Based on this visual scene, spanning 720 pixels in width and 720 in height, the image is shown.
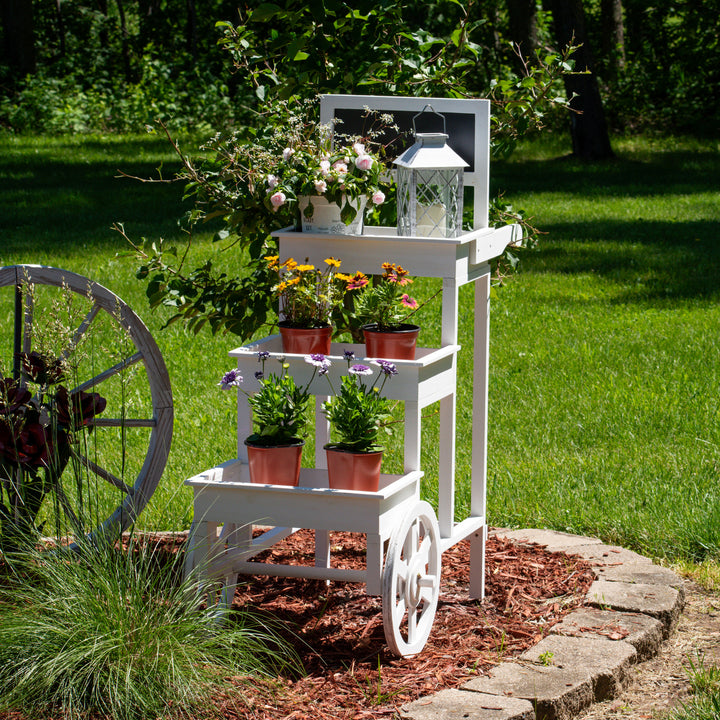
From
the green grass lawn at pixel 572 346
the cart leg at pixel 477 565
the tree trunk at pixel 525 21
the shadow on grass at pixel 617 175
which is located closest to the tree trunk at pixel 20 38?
the green grass lawn at pixel 572 346

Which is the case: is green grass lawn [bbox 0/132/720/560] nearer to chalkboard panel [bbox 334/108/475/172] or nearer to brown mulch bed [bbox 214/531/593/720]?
brown mulch bed [bbox 214/531/593/720]

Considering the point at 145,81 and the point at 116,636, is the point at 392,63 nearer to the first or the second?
the point at 116,636

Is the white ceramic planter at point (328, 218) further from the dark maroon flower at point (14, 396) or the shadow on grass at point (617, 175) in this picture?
the shadow on grass at point (617, 175)

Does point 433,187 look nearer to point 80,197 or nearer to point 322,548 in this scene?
point 322,548

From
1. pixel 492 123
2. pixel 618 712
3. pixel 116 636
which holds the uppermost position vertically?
pixel 492 123

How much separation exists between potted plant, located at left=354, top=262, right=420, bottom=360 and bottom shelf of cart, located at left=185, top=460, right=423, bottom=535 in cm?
38

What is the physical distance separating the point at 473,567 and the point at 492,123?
1.62m

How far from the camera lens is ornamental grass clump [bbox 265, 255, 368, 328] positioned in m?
3.41

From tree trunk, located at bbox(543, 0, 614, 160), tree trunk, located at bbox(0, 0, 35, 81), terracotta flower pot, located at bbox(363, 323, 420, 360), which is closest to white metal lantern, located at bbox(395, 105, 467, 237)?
Answer: terracotta flower pot, located at bbox(363, 323, 420, 360)

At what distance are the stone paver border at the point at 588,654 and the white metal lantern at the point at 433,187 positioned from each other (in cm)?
126

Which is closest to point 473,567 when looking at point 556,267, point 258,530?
point 258,530

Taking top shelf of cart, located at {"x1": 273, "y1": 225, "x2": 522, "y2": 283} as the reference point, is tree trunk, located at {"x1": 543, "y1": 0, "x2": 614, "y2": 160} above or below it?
above

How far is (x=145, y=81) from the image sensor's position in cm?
1925

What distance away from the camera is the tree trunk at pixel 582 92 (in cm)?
1488
